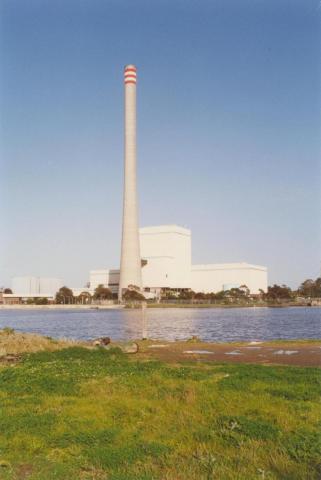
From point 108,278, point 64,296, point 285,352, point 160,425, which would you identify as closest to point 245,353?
point 285,352

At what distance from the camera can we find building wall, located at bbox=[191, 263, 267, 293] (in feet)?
642

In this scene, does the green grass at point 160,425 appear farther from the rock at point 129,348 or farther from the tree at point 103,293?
the tree at point 103,293

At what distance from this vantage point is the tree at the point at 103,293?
600ft

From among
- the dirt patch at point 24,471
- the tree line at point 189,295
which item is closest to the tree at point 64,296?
the tree line at point 189,295

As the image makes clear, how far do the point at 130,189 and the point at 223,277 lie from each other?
230ft

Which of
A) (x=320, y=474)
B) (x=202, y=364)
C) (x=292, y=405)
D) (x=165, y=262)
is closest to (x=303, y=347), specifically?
(x=202, y=364)

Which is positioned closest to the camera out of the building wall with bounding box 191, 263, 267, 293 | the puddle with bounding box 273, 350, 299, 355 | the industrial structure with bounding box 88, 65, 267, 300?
the puddle with bounding box 273, 350, 299, 355

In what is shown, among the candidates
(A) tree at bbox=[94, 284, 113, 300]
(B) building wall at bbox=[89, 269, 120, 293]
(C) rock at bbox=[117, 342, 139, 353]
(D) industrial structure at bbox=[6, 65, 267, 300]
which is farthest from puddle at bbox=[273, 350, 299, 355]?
(B) building wall at bbox=[89, 269, 120, 293]

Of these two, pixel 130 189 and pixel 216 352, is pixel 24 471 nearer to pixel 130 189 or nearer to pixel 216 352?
pixel 216 352

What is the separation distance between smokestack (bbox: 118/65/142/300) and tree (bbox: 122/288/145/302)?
22.4ft

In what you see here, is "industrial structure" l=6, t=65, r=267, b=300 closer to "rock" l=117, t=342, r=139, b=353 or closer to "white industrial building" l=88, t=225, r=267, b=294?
"white industrial building" l=88, t=225, r=267, b=294

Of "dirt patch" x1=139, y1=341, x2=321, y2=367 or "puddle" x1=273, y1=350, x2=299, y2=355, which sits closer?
"dirt patch" x1=139, y1=341, x2=321, y2=367

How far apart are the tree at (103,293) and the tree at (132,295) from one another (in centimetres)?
2494

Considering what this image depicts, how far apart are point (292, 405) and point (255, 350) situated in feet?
44.9
